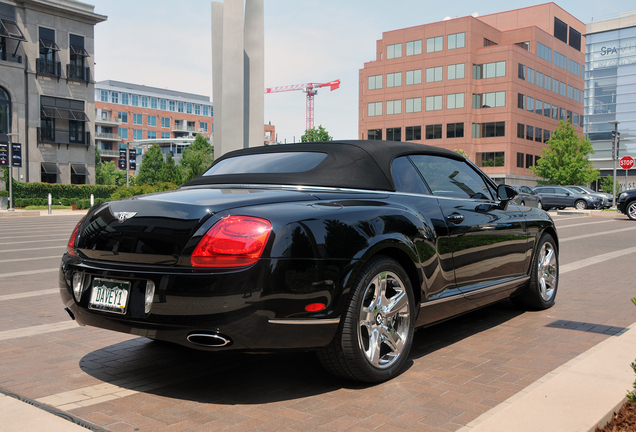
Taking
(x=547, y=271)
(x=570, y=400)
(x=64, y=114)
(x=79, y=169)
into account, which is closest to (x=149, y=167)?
(x=79, y=169)

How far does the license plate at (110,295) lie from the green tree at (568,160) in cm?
5941

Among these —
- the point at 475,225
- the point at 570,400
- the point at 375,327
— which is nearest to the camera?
the point at 570,400

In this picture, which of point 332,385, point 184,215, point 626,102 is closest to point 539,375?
point 332,385

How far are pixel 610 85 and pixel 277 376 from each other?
120729mm

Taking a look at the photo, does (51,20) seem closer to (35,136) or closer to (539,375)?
(35,136)

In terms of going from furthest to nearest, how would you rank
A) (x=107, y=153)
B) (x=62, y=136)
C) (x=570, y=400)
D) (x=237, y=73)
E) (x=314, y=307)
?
(x=107, y=153) → (x=62, y=136) → (x=237, y=73) → (x=314, y=307) → (x=570, y=400)

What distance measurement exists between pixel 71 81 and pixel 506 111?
1782 inches

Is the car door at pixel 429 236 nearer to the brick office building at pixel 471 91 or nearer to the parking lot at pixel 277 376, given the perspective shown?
the parking lot at pixel 277 376

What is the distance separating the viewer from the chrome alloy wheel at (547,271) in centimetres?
589

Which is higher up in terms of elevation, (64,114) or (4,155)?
(64,114)

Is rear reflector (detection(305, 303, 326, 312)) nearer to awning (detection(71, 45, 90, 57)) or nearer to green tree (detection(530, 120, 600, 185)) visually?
awning (detection(71, 45, 90, 57))

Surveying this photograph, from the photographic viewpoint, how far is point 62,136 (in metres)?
48.3

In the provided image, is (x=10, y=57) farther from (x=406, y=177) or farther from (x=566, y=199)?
(x=406, y=177)

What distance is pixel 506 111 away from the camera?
66.2 metres
